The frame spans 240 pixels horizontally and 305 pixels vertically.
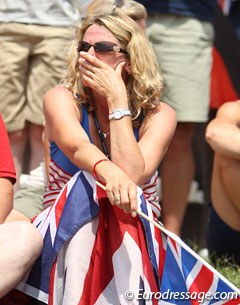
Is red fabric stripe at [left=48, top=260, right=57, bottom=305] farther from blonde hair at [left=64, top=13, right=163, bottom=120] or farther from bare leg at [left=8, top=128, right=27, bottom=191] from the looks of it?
bare leg at [left=8, top=128, right=27, bottom=191]

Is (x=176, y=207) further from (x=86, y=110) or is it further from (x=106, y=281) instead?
(x=106, y=281)

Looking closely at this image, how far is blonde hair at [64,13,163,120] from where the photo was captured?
4395 millimetres

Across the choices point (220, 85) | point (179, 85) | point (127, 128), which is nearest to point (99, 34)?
point (127, 128)

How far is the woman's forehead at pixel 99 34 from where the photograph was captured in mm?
4344

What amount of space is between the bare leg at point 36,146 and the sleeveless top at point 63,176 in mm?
1016

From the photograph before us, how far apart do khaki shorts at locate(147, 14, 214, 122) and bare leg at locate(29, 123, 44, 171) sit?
751 mm

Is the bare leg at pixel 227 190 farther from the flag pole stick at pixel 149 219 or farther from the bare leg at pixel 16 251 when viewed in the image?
the bare leg at pixel 16 251

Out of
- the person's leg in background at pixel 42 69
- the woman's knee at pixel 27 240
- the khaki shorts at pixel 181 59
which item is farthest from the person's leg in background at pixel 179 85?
the woman's knee at pixel 27 240

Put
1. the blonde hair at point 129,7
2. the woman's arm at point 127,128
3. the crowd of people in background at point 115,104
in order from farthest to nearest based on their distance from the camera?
the blonde hair at point 129,7
the crowd of people in background at point 115,104
the woman's arm at point 127,128

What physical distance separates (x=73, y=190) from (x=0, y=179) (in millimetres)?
318

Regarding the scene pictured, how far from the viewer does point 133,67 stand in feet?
14.5

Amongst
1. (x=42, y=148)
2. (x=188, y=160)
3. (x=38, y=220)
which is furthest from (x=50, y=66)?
→ (x=38, y=220)

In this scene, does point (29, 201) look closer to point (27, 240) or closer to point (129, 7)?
point (27, 240)

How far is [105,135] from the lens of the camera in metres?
4.36
